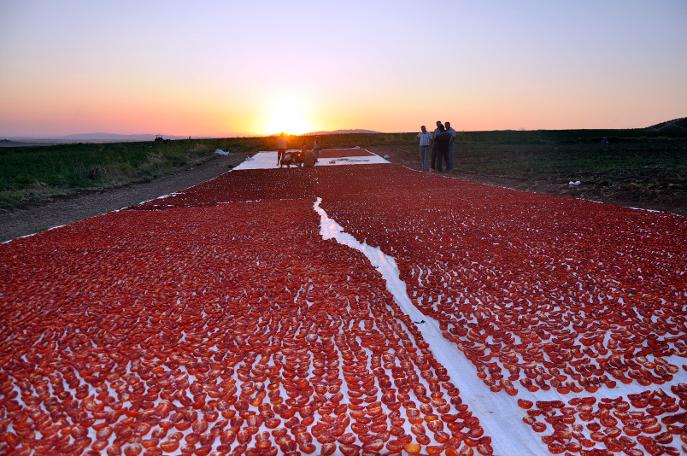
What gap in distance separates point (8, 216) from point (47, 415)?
1181 cm

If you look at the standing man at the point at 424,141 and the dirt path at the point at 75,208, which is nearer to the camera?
the dirt path at the point at 75,208

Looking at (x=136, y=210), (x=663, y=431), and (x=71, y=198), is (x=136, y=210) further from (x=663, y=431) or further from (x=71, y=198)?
(x=663, y=431)

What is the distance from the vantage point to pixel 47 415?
304 centimetres

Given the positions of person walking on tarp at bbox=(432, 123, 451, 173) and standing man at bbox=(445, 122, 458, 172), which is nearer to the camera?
standing man at bbox=(445, 122, 458, 172)

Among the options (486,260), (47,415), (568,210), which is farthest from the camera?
(568,210)

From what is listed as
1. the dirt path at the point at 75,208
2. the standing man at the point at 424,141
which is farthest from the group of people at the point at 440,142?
the dirt path at the point at 75,208

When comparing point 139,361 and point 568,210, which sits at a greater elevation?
point 568,210

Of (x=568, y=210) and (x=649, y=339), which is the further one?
(x=568, y=210)

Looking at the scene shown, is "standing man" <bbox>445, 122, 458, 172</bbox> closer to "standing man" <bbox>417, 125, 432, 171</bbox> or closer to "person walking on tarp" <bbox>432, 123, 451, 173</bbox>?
"person walking on tarp" <bbox>432, 123, 451, 173</bbox>

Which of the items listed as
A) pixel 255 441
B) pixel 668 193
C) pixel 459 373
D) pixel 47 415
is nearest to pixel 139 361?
pixel 47 415

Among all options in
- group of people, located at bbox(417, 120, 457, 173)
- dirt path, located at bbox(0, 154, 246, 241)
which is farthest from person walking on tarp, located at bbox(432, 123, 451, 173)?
dirt path, located at bbox(0, 154, 246, 241)

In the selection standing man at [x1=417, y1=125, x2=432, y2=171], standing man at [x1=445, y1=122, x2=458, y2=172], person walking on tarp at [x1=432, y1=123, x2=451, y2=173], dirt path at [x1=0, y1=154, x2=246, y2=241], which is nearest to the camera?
dirt path at [x1=0, y1=154, x2=246, y2=241]

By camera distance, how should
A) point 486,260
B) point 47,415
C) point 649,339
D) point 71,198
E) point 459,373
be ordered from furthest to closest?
point 71,198 → point 486,260 → point 649,339 → point 459,373 → point 47,415

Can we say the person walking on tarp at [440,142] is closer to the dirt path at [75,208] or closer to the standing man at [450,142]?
the standing man at [450,142]
